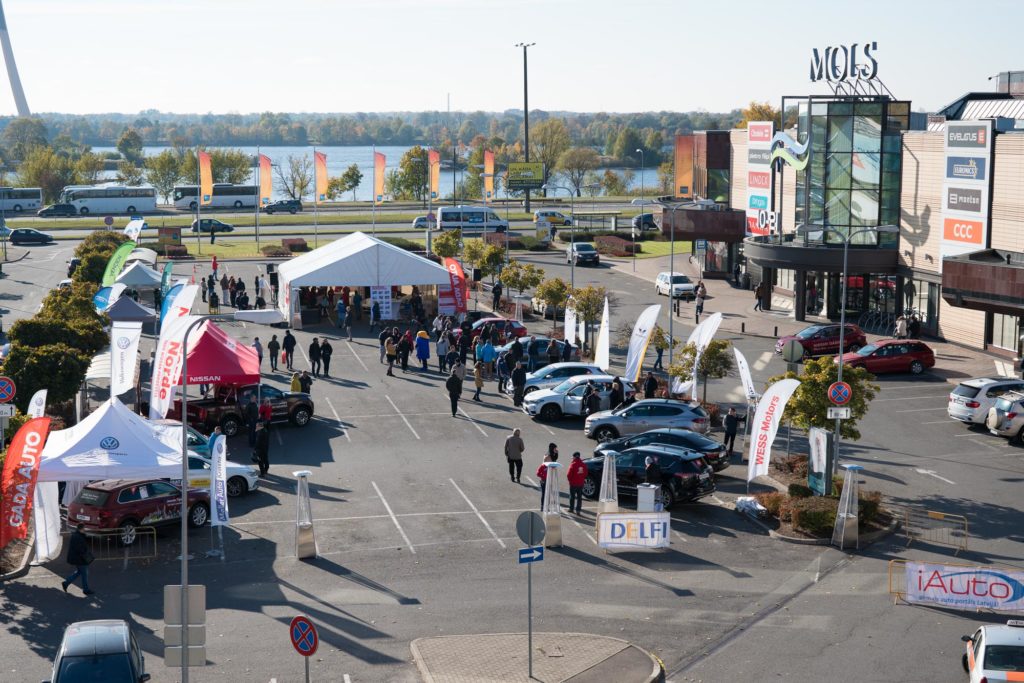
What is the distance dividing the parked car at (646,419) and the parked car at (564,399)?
2.02 metres

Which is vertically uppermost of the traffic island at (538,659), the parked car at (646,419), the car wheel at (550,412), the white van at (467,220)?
the white van at (467,220)

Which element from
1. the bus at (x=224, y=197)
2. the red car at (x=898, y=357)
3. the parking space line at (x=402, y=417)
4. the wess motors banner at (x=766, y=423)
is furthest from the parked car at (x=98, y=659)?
the bus at (x=224, y=197)

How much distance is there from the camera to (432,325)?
47.4 metres

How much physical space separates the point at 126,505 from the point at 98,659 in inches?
309

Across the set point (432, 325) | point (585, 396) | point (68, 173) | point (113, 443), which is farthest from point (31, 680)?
point (68, 173)

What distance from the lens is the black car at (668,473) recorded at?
24.9 metres

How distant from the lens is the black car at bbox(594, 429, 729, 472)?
27031mm

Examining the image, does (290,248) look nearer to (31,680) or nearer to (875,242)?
(875,242)

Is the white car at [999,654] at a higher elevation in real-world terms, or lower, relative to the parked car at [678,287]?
lower

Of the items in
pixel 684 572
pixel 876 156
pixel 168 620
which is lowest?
pixel 684 572

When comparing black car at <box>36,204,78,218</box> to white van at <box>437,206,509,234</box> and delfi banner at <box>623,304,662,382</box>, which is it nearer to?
white van at <box>437,206,509,234</box>

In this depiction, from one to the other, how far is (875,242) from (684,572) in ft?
101

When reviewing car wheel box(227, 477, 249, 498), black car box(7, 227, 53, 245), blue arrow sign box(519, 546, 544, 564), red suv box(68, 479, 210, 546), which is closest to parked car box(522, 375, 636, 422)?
car wheel box(227, 477, 249, 498)

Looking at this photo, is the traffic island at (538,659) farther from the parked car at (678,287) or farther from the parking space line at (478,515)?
the parked car at (678,287)
